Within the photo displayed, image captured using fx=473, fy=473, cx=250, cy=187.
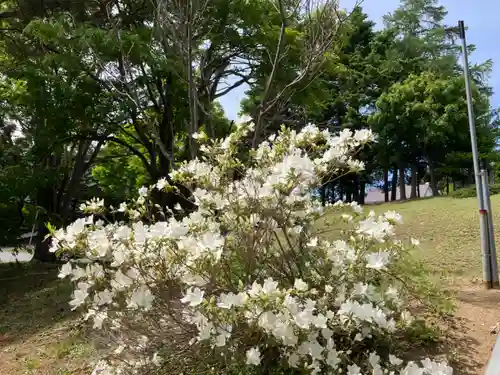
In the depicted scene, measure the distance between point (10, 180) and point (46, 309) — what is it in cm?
310

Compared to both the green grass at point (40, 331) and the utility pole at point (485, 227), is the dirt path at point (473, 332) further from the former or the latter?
the green grass at point (40, 331)

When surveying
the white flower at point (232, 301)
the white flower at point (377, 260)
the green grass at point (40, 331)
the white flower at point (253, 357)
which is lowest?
the green grass at point (40, 331)

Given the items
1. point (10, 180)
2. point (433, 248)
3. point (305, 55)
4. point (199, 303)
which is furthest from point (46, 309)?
point (433, 248)

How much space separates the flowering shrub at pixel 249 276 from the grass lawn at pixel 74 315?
811 millimetres

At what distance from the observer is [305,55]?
6137mm

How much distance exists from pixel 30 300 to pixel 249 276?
258 inches

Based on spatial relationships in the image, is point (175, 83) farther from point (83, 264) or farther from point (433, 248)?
point (83, 264)

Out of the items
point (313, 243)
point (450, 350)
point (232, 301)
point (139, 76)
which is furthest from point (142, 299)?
point (139, 76)

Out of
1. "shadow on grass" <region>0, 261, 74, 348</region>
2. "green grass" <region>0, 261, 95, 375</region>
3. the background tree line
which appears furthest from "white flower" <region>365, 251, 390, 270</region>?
"shadow on grass" <region>0, 261, 74, 348</region>

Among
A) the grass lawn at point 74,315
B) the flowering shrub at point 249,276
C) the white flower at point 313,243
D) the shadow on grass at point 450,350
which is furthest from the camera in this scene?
the grass lawn at point 74,315

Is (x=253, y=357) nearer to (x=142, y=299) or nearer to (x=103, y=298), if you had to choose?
(x=142, y=299)

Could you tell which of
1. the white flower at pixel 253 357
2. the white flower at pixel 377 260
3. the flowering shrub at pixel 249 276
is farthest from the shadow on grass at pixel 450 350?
the white flower at pixel 253 357

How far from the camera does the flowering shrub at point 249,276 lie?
248cm

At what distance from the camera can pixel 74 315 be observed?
20.9 ft
